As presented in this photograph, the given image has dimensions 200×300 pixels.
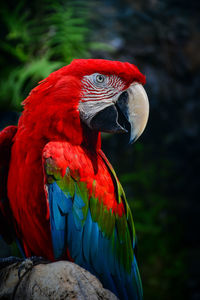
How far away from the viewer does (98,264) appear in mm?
833

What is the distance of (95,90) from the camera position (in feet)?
2.69

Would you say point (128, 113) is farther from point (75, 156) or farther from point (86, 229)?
point (86, 229)

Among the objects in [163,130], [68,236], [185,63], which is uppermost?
[185,63]

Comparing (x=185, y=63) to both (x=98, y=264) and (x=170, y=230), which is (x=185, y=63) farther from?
(x=98, y=264)

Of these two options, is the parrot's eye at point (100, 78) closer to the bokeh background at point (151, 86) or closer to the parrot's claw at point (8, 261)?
the parrot's claw at point (8, 261)

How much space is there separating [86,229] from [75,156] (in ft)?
0.64

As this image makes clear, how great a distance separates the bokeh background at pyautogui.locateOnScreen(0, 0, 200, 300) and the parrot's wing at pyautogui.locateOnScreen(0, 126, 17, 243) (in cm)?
69

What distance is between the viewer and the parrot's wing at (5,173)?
2.86ft

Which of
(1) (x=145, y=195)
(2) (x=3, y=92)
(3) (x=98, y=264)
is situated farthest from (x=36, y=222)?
(1) (x=145, y=195)

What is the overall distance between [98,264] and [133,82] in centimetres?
49

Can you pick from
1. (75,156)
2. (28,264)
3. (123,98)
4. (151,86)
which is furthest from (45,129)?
(151,86)

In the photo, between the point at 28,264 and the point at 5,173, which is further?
the point at 5,173

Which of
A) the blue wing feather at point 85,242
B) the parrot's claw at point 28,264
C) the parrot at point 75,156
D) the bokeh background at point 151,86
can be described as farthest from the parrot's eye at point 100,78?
the bokeh background at point 151,86

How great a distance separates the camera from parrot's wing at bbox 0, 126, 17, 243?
87cm
